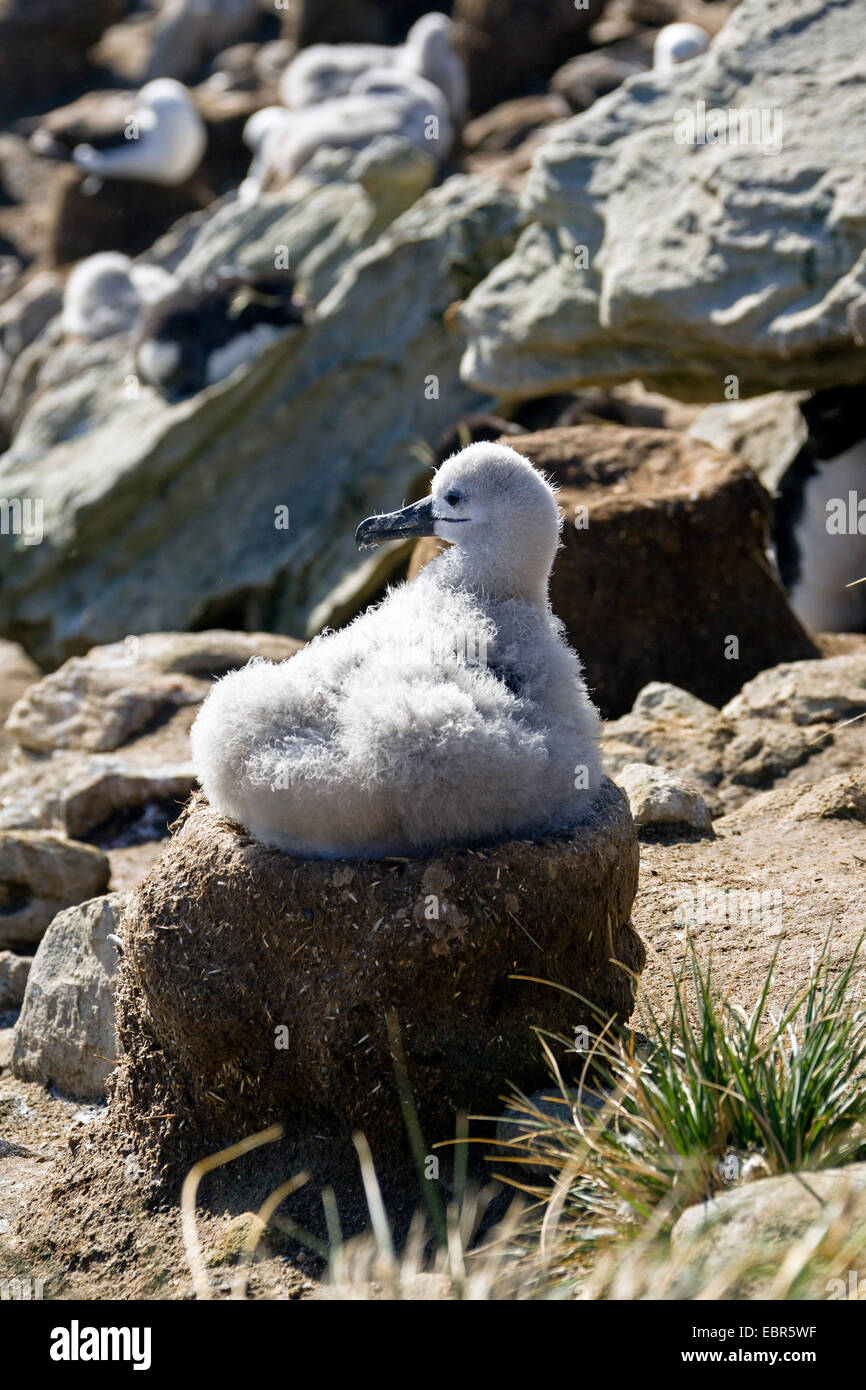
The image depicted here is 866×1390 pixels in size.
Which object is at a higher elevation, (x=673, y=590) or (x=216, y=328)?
(x=673, y=590)

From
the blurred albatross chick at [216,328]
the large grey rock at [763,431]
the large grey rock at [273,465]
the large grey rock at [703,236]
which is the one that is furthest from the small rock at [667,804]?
the blurred albatross chick at [216,328]

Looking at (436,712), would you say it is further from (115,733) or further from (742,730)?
(115,733)

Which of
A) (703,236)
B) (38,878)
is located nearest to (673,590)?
(703,236)

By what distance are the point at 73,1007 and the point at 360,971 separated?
187 cm

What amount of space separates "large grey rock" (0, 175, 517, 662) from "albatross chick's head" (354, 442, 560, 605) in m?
8.20

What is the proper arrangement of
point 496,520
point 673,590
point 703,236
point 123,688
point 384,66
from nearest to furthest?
point 496,520
point 673,590
point 703,236
point 123,688
point 384,66

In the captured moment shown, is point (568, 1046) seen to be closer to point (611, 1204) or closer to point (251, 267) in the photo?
point (611, 1204)

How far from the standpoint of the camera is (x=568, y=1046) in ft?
13.1

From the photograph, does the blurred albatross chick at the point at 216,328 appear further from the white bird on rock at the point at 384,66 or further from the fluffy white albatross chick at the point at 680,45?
the white bird on rock at the point at 384,66

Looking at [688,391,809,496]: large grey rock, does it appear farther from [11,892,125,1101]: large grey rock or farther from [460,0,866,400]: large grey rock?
[11,892,125,1101]: large grey rock

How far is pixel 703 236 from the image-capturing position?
8594 millimetres

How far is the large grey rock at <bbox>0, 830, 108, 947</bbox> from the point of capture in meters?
6.56

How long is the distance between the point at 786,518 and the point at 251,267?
7.44 meters
